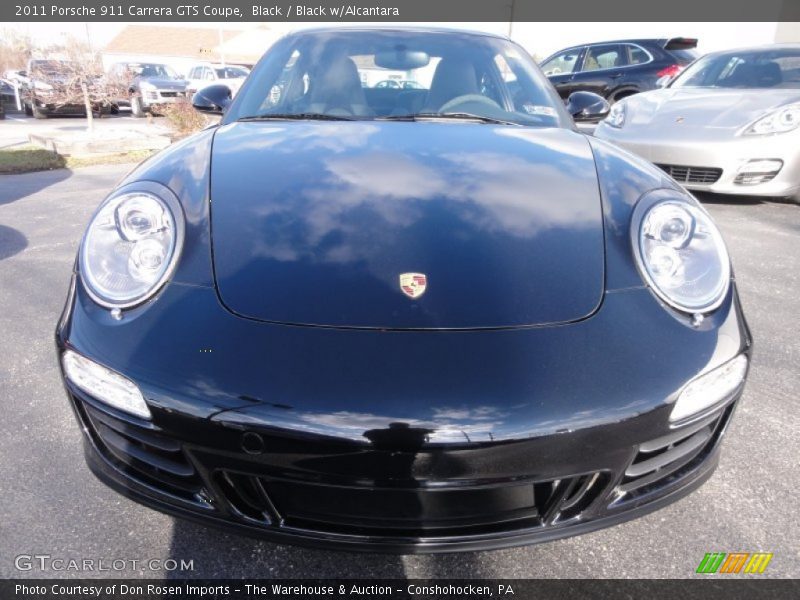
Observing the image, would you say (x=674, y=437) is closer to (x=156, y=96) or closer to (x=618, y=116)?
(x=618, y=116)

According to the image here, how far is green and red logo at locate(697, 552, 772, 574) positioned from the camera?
4.72 feet

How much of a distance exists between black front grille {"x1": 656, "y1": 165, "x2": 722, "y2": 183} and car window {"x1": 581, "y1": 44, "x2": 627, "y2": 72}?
4.57 metres

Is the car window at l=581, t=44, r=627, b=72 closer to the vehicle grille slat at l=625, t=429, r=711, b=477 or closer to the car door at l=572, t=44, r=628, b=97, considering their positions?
the car door at l=572, t=44, r=628, b=97

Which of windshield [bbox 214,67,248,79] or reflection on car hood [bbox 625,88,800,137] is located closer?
reflection on car hood [bbox 625,88,800,137]

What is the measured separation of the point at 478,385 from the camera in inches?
43.8

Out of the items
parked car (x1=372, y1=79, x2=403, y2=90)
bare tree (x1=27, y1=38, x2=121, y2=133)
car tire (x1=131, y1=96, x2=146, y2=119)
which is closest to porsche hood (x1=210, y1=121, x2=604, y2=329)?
parked car (x1=372, y1=79, x2=403, y2=90)

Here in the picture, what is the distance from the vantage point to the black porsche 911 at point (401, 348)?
3.62 ft

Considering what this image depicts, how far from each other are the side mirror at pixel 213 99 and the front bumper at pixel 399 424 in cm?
169

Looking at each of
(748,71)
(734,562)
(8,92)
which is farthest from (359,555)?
(8,92)

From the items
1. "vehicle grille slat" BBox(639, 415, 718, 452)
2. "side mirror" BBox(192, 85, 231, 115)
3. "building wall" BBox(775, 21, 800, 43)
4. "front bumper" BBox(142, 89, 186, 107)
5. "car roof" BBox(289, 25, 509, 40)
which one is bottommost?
"front bumper" BBox(142, 89, 186, 107)

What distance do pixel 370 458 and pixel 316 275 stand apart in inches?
18.0

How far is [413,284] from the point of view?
1.31 meters

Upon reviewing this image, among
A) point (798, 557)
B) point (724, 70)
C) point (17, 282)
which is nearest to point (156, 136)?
point (17, 282)

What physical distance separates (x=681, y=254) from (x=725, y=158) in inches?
140
